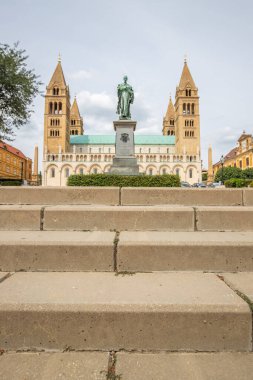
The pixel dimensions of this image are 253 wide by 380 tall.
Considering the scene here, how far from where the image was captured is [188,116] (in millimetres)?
82750

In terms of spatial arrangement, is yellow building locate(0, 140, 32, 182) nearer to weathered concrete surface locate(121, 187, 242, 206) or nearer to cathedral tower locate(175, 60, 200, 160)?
cathedral tower locate(175, 60, 200, 160)

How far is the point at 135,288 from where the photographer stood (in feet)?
7.30

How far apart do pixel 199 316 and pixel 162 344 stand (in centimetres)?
35

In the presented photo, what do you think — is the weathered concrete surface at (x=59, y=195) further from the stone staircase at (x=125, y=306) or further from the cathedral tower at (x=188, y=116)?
the cathedral tower at (x=188, y=116)

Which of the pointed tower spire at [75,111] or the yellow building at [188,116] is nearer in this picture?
the yellow building at [188,116]

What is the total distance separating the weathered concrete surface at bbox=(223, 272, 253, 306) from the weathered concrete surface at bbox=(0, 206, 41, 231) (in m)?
2.66

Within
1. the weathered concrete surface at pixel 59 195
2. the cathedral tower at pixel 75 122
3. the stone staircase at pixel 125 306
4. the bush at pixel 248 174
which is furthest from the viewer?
the cathedral tower at pixel 75 122

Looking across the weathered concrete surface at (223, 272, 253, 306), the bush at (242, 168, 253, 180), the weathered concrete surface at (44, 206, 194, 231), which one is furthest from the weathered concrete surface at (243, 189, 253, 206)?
the bush at (242, 168, 253, 180)

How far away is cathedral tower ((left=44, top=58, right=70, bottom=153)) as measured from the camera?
81.6 meters

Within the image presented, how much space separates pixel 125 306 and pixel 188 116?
87.3 m

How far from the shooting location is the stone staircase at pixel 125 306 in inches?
66.3

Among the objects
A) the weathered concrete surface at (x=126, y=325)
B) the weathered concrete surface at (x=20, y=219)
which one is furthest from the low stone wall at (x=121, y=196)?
the weathered concrete surface at (x=126, y=325)

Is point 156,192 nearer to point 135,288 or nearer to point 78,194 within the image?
point 78,194

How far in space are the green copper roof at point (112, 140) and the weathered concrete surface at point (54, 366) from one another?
92841 millimetres
